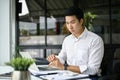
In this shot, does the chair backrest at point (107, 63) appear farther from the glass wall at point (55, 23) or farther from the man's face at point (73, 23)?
the glass wall at point (55, 23)

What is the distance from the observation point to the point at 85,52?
8.02ft

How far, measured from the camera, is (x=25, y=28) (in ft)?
13.4

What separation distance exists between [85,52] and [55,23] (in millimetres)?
1554

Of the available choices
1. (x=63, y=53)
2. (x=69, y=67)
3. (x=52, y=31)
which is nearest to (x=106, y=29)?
(x=52, y=31)

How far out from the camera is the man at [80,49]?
2238 millimetres

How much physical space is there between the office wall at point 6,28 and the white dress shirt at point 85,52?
4.87 ft

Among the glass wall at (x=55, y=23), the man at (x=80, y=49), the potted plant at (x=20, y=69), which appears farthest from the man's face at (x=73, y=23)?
the glass wall at (x=55, y=23)

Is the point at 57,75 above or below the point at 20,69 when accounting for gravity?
below

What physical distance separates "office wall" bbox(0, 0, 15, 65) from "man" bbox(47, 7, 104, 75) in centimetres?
153

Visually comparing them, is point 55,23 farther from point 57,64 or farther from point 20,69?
point 20,69

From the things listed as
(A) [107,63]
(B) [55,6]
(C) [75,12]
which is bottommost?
(A) [107,63]

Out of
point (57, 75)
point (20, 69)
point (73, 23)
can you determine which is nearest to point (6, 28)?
point (73, 23)

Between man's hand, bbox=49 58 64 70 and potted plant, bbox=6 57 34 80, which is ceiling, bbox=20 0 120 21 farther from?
potted plant, bbox=6 57 34 80

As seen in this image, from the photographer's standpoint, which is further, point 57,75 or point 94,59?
point 94,59
